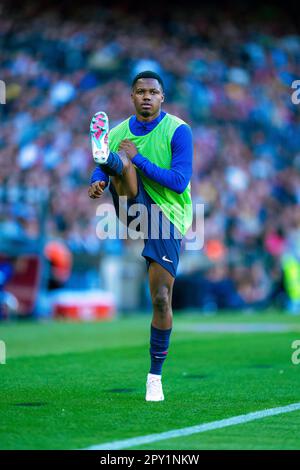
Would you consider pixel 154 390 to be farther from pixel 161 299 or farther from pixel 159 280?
pixel 159 280

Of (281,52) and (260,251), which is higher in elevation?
(281,52)

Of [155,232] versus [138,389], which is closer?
[155,232]

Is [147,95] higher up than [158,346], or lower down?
higher up

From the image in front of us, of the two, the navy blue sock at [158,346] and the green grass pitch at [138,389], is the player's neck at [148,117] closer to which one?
the navy blue sock at [158,346]

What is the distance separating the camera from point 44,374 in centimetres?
835

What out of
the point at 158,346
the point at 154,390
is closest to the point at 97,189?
the point at 158,346

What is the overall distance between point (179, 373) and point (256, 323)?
764 cm

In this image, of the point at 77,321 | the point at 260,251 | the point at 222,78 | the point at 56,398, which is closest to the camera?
the point at 56,398

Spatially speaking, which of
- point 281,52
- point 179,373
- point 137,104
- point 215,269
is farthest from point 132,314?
point 137,104

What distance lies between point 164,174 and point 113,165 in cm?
41

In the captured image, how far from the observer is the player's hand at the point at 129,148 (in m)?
6.68

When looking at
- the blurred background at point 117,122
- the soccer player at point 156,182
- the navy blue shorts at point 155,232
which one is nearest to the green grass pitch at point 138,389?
the soccer player at point 156,182

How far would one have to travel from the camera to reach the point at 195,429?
5.36m
